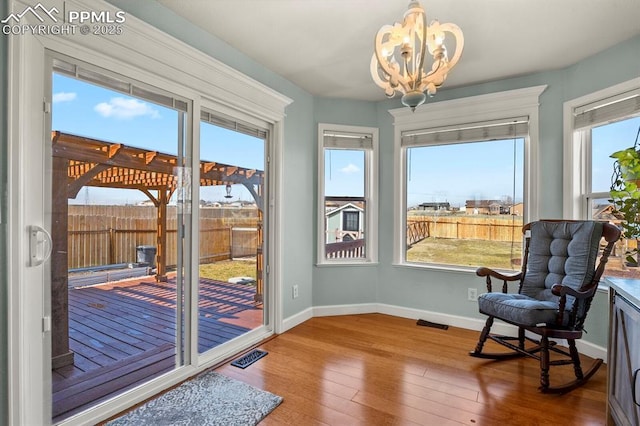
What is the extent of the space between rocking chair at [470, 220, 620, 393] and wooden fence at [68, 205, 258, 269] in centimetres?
214

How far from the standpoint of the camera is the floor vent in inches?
95.3

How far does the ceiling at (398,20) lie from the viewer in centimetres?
198

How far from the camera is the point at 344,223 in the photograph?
12.1ft

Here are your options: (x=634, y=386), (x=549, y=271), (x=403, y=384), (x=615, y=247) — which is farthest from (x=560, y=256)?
(x=403, y=384)

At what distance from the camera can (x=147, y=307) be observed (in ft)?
6.88

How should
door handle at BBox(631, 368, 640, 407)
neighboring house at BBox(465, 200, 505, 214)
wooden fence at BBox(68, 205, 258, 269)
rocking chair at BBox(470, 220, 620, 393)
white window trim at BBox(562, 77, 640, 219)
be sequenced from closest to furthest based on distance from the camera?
door handle at BBox(631, 368, 640, 407) < wooden fence at BBox(68, 205, 258, 269) < rocking chair at BBox(470, 220, 620, 393) < white window trim at BBox(562, 77, 640, 219) < neighboring house at BBox(465, 200, 505, 214)

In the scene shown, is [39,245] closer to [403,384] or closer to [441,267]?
[403,384]

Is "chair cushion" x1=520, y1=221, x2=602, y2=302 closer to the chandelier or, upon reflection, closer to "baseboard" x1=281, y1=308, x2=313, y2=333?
the chandelier

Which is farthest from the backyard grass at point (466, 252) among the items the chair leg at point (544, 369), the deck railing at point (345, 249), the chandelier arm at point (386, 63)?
the chandelier arm at point (386, 63)

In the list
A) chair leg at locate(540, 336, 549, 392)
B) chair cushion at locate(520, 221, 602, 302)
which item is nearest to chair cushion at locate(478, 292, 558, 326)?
chair leg at locate(540, 336, 549, 392)

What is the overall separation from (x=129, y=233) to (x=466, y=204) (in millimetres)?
3076

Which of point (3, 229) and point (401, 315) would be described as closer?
point (3, 229)

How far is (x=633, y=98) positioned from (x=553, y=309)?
5.56 ft

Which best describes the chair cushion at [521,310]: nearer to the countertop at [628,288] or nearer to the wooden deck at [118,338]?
the countertop at [628,288]
